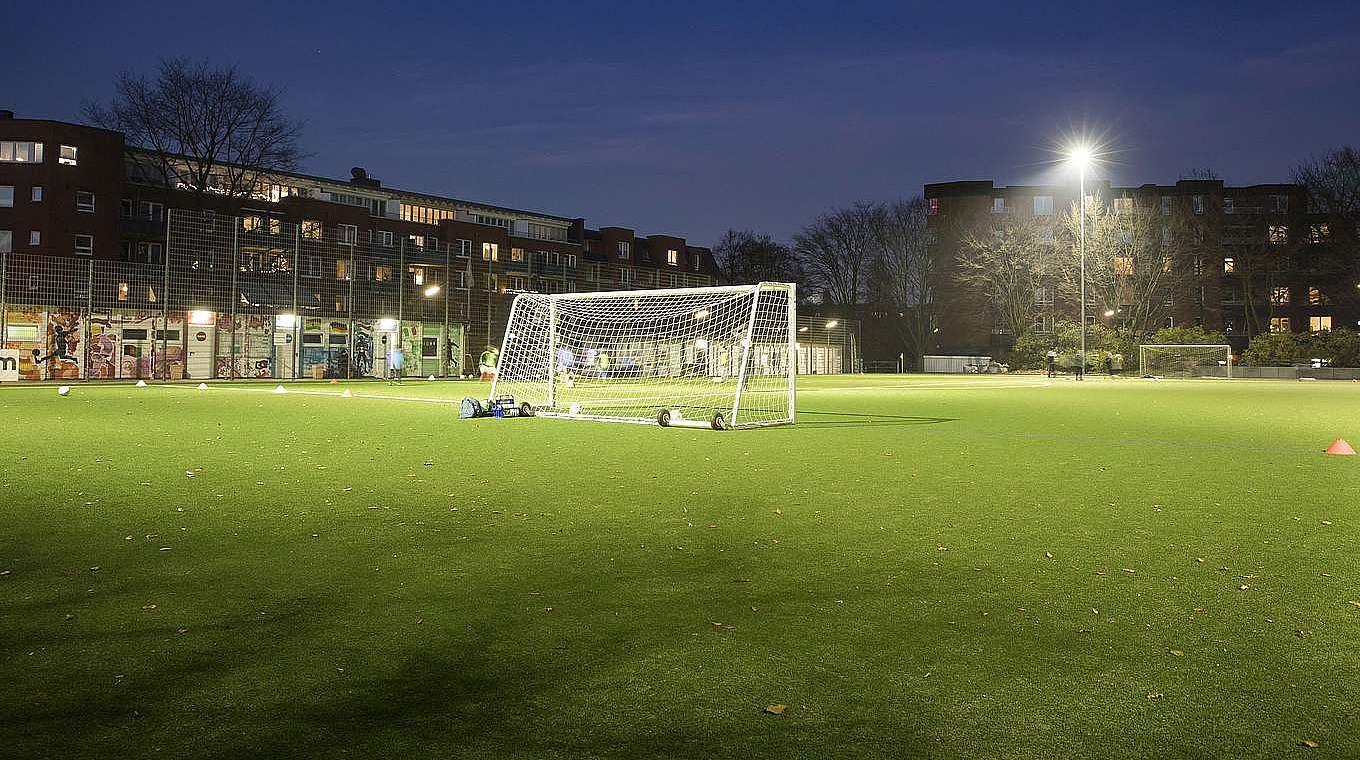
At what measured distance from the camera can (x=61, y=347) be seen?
38.2m

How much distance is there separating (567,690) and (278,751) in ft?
3.07

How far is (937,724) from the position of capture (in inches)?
123

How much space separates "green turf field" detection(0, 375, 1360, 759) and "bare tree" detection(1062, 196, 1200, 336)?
5249 cm

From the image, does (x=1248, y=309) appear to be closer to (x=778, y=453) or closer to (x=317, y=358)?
(x=317, y=358)

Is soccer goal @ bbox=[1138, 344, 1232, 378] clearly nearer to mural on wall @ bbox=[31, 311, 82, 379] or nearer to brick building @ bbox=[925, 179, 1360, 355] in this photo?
brick building @ bbox=[925, 179, 1360, 355]

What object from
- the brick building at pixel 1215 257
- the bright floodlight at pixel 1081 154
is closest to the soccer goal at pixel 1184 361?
the brick building at pixel 1215 257

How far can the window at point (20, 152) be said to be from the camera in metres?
48.8

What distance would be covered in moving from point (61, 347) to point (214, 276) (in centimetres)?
605

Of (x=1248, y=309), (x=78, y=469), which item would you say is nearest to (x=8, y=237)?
(x=78, y=469)

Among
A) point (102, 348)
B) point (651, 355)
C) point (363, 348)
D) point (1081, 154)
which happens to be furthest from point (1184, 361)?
point (102, 348)

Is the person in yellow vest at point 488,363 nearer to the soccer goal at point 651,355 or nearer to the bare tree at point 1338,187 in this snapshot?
the soccer goal at point 651,355

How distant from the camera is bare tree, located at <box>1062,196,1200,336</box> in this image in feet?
192

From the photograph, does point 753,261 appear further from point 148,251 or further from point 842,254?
point 148,251

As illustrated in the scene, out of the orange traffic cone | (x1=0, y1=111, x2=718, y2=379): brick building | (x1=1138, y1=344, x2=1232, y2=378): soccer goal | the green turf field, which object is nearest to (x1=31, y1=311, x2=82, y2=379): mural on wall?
(x1=0, y1=111, x2=718, y2=379): brick building
